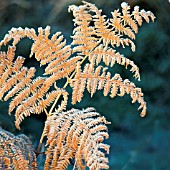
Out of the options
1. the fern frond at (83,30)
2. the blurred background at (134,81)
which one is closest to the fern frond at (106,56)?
the fern frond at (83,30)

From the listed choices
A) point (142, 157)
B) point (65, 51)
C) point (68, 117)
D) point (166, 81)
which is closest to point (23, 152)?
point (68, 117)

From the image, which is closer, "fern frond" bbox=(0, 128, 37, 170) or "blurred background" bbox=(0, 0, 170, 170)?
"fern frond" bbox=(0, 128, 37, 170)

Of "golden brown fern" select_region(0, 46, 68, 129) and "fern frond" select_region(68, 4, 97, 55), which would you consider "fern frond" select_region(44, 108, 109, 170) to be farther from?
"fern frond" select_region(68, 4, 97, 55)

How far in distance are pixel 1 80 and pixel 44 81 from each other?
0.10 metres

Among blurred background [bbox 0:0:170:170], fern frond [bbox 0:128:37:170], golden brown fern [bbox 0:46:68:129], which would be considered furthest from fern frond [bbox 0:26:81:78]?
blurred background [bbox 0:0:170:170]

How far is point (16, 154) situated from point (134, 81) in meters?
2.43

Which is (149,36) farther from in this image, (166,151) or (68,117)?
(68,117)

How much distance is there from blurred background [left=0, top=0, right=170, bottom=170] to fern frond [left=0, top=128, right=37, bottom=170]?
6.84 ft

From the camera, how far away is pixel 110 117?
3.61 meters

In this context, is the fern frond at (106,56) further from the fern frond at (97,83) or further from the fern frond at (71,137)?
the fern frond at (71,137)

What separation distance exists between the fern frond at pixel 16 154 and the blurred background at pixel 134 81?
208 cm

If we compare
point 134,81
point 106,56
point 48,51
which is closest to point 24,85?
point 48,51

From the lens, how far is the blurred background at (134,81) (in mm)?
3455

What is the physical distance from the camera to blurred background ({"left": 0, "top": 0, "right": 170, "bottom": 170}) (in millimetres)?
3455
